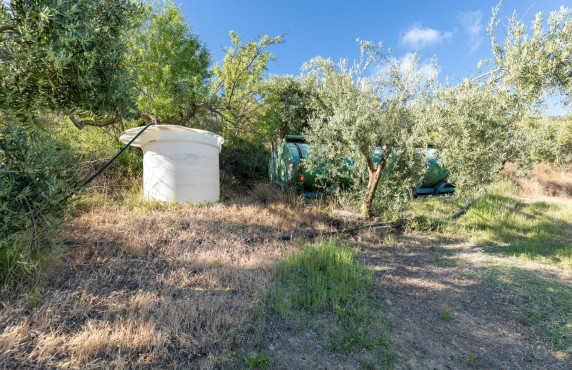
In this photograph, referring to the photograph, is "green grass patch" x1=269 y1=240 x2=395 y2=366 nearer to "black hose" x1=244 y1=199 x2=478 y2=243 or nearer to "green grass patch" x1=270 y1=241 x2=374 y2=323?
"green grass patch" x1=270 y1=241 x2=374 y2=323

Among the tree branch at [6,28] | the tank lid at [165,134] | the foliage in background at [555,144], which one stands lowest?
the tank lid at [165,134]

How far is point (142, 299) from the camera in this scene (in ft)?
10.1

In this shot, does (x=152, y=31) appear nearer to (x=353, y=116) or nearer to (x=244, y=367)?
(x=353, y=116)

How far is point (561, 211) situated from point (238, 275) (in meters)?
11.9

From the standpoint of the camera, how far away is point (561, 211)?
29.6 ft

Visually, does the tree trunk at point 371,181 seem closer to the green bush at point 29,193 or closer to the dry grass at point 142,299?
the dry grass at point 142,299

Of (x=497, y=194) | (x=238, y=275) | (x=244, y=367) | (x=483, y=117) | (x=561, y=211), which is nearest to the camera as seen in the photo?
(x=244, y=367)

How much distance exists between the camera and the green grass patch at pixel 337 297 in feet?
9.32

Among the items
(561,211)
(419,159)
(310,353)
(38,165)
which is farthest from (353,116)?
(561,211)

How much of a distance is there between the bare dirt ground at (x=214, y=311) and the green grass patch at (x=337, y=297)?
0.13 meters

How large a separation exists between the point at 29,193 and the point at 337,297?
13.1 feet

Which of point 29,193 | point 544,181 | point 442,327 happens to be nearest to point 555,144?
point 544,181

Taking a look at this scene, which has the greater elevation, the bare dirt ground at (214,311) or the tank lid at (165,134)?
the tank lid at (165,134)

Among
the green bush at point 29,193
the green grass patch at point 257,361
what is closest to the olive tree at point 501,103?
the green grass patch at point 257,361
